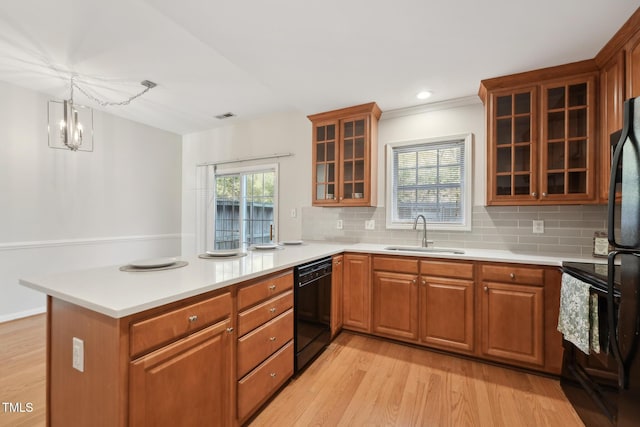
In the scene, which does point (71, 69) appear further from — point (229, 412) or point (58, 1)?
point (229, 412)

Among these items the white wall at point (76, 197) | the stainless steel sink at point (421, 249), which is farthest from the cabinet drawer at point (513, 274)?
the white wall at point (76, 197)

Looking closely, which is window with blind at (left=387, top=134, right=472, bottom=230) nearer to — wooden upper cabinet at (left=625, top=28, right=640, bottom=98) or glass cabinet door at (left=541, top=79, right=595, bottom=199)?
glass cabinet door at (left=541, top=79, right=595, bottom=199)

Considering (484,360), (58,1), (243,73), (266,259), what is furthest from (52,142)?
(484,360)

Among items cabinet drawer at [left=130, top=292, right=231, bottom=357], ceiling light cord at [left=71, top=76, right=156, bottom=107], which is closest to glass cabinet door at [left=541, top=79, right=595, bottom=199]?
cabinet drawer at [left=130, top=292, right=231, bottom=357]

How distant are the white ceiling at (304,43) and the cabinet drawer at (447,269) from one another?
165 cm

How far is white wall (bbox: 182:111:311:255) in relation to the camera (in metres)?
3.65

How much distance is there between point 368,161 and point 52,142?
3880mm

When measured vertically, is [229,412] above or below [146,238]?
below

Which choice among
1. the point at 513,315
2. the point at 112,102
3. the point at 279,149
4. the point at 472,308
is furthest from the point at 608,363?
the point at 112,102

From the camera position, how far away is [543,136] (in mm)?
2277

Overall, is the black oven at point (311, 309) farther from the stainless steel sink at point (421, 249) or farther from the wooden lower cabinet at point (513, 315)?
the wooden lower cabinet at point (513, 315)

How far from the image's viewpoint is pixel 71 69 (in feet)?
8.81

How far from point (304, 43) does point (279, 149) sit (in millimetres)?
1936

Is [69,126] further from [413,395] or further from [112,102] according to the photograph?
[413,395]
